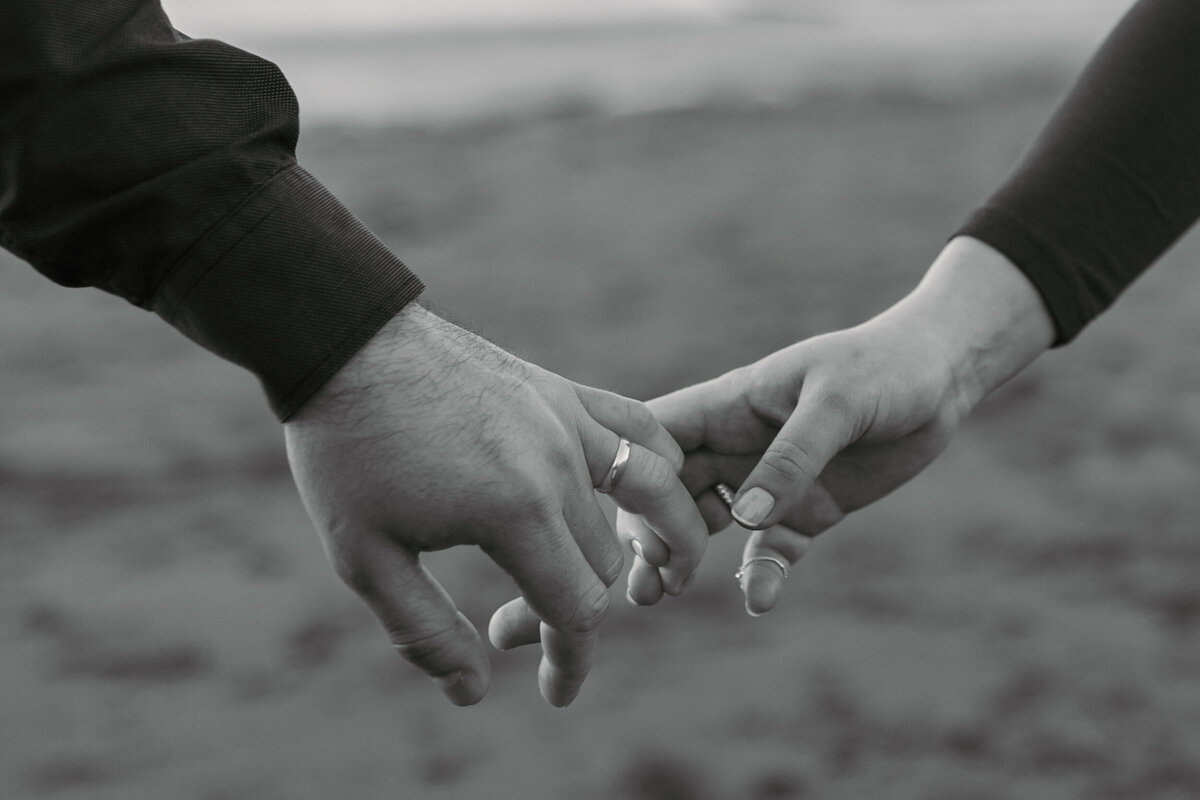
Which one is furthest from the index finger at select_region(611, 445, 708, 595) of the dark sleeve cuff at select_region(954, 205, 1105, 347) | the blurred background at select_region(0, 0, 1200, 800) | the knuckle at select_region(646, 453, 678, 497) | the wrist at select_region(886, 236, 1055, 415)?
the dark sleeve cuff at select_region(954, 205, 1105, 347)

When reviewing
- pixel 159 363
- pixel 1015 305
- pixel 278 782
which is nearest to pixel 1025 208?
pixel 1015 305

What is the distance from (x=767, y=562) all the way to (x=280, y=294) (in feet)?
2.17

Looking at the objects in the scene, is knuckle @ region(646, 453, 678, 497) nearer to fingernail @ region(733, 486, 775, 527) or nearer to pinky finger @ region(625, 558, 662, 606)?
fingernail @ region(733, 486, 775, 527)

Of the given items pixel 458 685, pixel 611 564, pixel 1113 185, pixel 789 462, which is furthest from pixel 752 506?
pixel 1113 185

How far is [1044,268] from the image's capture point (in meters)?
1.45

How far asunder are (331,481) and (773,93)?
2508 millimetres

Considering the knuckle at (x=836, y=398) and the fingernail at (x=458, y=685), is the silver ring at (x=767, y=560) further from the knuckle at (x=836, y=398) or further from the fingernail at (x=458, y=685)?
the fingernail at (x=458, y=685)

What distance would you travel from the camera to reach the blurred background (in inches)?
58.0

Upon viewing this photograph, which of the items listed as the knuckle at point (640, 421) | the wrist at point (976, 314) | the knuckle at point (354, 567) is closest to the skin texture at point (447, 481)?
the knuckle at point (354, 567)

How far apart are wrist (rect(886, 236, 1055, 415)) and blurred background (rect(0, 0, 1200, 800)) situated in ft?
1.22

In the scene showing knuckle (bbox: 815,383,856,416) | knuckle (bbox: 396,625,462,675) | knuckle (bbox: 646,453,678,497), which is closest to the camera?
knuckle (bbox: 396,625,462,675)

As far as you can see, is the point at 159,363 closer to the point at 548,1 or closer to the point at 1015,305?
the point at 1015,305

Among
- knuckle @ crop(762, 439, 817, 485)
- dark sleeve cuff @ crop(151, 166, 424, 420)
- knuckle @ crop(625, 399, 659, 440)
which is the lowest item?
knuckle @ crop(762, 439, 817, 485)

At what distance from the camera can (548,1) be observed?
4156 mm
